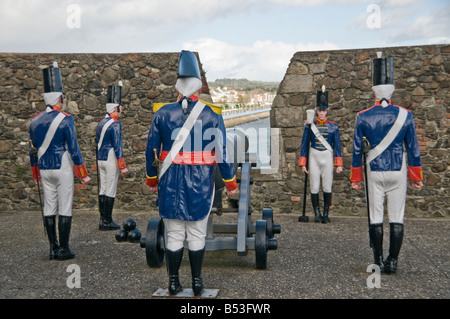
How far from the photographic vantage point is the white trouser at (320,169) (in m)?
7.30

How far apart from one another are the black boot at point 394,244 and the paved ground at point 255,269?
10 cm

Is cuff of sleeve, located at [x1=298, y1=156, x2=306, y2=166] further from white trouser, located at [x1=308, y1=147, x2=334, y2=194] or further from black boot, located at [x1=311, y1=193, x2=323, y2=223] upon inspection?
black boot, located at [x1=311, y1=193, x2=323, y2=223]

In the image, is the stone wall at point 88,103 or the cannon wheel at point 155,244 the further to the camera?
the stone wall at point 88,103

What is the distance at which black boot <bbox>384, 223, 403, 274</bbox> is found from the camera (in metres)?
4.46

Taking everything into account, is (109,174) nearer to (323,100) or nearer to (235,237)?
(235,237)

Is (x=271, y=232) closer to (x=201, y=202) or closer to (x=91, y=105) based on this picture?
(x=201, y=202)

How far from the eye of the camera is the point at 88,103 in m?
8.48

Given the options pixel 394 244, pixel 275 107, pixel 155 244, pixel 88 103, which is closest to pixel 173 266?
pixel 155 244

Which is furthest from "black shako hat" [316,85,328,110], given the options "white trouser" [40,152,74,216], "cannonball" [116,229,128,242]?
"white trouser" [40,152,74,216]

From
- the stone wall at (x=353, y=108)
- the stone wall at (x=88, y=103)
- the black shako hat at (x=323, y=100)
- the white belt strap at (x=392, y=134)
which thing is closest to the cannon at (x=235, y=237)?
the white belt strap at (x=392, y=134)

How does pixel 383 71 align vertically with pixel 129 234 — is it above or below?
above

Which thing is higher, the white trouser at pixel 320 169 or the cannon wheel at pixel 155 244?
the white trouser at pixel 320 169

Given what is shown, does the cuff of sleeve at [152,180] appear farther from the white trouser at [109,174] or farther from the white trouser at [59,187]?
the white trouser at [109,174]

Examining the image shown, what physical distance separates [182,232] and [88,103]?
17.7 ft
